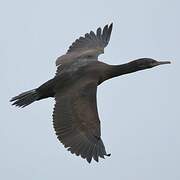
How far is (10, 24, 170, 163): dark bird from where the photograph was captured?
17.5 meters

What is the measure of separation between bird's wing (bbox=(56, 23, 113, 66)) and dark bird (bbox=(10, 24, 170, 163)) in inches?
2.0

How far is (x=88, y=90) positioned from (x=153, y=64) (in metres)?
1.76

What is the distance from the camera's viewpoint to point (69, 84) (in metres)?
18.3

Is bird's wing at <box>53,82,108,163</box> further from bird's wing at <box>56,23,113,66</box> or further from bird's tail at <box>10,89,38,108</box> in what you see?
bird's wing at <box>56,23,113,66</box>

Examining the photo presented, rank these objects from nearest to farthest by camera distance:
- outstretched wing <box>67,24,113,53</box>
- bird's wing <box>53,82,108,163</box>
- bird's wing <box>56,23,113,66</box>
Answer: bird's wing <box>53,82,108,163</box>, bird's wing <box>56,23,113,66</box>, outstretched wing <box>67,24,113,53</box>

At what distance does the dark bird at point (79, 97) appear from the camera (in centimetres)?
1752

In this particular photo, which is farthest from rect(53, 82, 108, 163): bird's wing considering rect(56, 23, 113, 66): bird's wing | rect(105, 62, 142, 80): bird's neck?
rect(56, 23, 113, 66): bird's wing

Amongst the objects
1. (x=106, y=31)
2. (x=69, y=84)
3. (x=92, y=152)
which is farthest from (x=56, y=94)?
(x=106, y=31)

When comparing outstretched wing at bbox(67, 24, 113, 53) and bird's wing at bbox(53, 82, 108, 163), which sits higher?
outstretched wing at bbox(67, 24, 113, 53)

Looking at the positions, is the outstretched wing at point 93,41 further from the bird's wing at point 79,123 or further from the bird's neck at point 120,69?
the bird's wing at point 79,123

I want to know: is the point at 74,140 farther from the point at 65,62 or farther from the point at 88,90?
the point at 65,62

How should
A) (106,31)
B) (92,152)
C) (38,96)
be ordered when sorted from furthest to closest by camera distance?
(106,31) → (38,96) → (92,152)

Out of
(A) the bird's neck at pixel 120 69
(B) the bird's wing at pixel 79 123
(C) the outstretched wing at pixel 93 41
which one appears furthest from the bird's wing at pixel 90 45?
(B) the bird's wing at pixel 79 123

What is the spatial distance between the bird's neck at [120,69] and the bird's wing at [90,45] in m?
0.86
